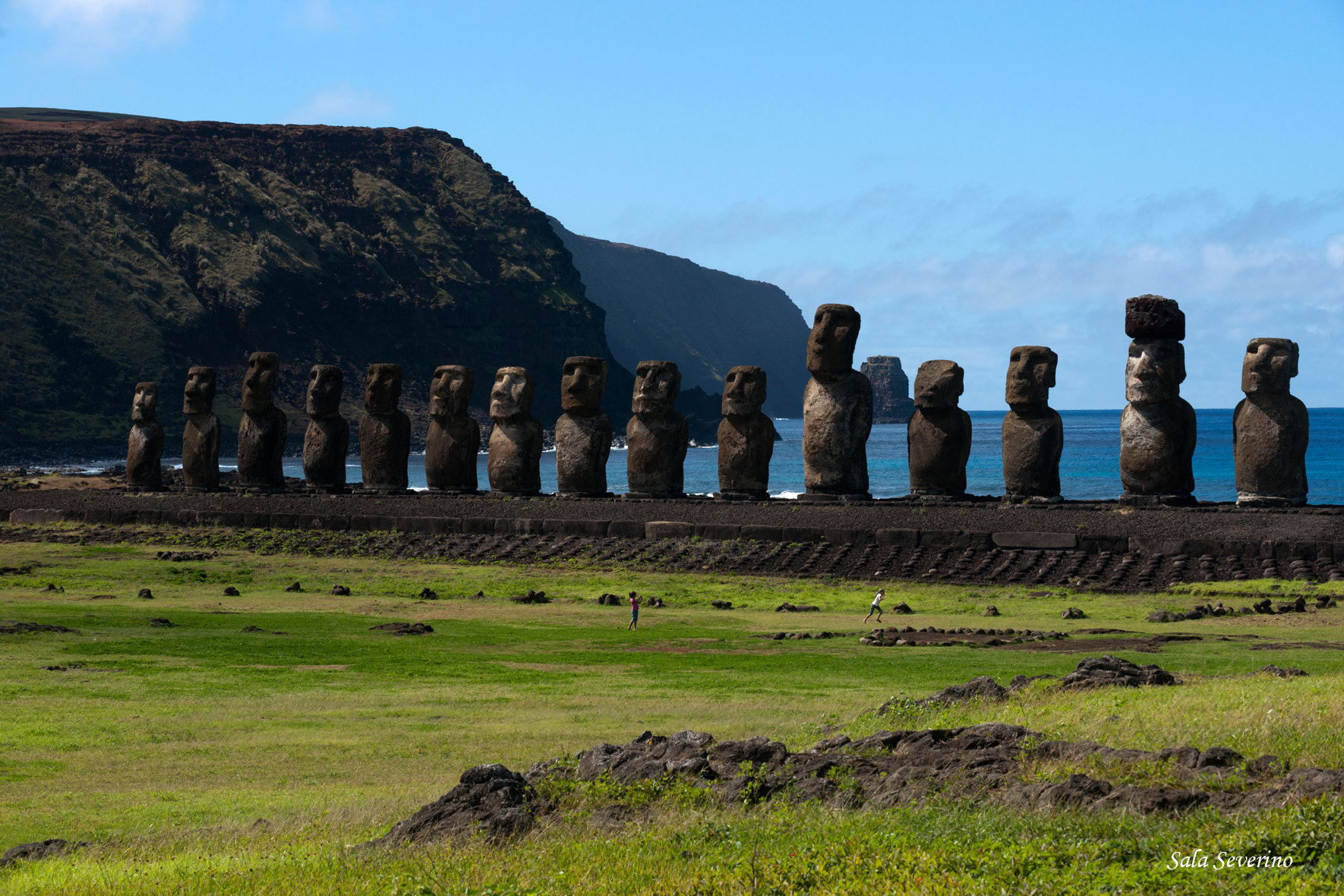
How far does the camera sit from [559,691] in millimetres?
11867

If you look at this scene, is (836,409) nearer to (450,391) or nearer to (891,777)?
(450,391)

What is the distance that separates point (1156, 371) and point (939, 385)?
354cm

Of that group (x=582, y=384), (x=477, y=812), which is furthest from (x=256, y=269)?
(x=477, y=812)

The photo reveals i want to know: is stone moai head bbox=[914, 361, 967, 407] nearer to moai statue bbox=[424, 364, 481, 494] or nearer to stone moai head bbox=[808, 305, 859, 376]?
stone moai head bbox=[808, 305, 859, 376]

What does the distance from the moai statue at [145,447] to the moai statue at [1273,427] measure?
24678mm

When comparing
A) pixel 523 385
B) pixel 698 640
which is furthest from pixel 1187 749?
pixel 523 385

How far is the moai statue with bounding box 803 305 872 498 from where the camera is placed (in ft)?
78.8

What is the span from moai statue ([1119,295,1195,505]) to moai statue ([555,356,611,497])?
10.1 meters

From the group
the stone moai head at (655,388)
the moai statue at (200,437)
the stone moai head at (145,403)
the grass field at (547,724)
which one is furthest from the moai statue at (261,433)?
the grass field at (547,724)

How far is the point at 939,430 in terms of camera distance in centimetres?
2316

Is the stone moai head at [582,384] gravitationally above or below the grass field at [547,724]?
above

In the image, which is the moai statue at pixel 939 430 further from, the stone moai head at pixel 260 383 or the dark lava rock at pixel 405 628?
the stone moai head at pixel 260 383

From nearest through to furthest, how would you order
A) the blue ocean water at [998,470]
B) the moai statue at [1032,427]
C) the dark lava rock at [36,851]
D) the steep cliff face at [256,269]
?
the dark lava rock at [36,851]
the moai statue at [1032,427]
the blue ocean water at [998,470]
the steep cliff face at [256,269]

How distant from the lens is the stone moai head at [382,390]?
95.8 feet
